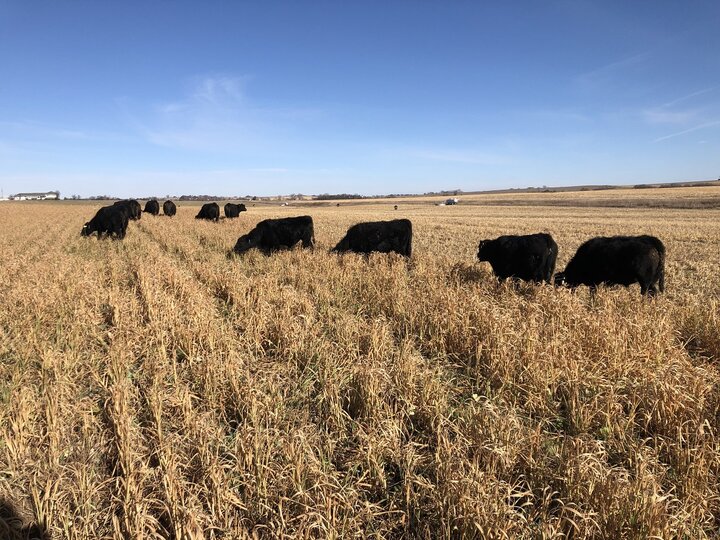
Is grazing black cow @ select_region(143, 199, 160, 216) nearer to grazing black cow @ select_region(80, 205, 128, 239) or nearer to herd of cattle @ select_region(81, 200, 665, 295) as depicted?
grazing black cow @ select_region(80, 205, 128, 239)

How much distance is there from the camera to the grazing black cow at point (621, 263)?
8.24 m

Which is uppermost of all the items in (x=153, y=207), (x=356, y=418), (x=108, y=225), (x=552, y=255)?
(x=153, y=207)

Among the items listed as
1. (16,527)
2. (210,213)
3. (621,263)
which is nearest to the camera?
(16,527)

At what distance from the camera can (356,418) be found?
13.3ft

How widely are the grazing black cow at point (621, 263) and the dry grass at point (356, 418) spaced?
1.43 m

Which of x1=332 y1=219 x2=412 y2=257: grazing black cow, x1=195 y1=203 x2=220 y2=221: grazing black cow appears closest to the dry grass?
x1=332 y1=219 x2=412 y2=257: grazing black cow

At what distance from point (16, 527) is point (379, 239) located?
1200cm

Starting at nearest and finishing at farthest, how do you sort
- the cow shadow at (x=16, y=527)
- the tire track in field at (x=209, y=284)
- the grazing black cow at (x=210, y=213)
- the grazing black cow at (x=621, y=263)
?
the cow shadow at (x=16, y=527) → the tire track in field at (x=209, y=284) → the grazing black cow at (x=621, y=263) → the grazing black cow at (x=210, y=213)

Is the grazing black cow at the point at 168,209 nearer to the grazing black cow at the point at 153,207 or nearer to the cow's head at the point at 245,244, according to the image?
the grazing black cow at the point at 153,207

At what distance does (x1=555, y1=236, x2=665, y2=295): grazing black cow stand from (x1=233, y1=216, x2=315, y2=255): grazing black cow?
9741mm

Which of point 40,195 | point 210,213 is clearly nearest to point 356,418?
point 210,213

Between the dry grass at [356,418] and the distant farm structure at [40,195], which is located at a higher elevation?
the distant farm structure at [40,195]

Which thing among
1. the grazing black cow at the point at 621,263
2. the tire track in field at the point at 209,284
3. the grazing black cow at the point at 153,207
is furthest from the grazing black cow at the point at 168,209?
the grazing black cow at the point at 621,263

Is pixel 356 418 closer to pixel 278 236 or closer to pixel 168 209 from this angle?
pixel 278 236
